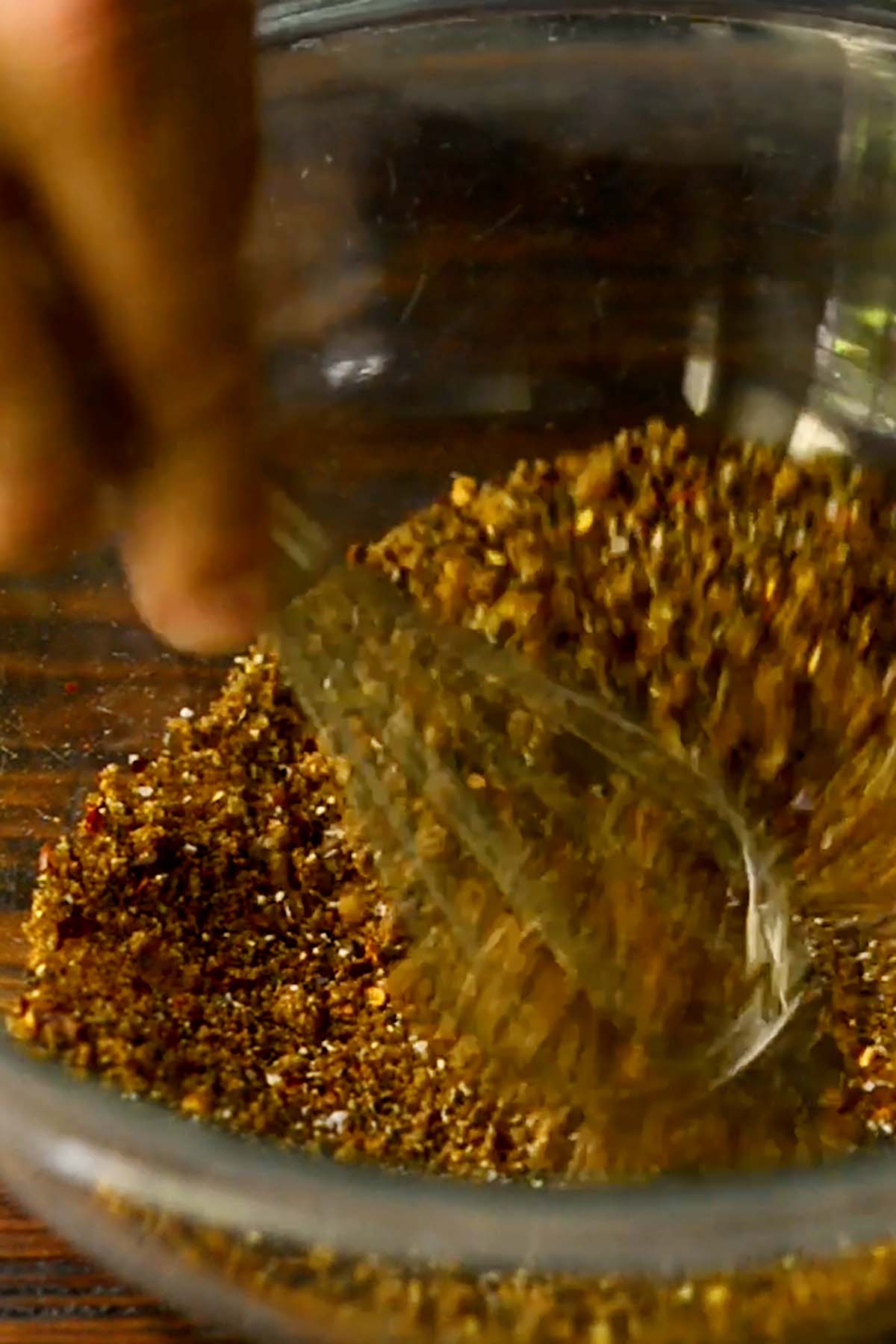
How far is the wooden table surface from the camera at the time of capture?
1.69ft

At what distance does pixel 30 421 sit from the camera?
471 millimetres

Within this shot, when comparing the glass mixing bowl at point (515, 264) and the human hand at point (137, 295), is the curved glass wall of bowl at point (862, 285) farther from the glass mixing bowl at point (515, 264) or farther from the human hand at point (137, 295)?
the human hand at point (137, 295)

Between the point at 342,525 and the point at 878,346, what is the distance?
0.93 feet

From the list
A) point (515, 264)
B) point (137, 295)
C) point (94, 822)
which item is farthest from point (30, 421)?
point (515, 264)

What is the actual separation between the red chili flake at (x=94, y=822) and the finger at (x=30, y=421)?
0.63 ft

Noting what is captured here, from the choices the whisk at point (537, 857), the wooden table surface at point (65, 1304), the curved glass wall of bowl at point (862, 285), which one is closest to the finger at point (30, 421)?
the whisk at point (537, 857)

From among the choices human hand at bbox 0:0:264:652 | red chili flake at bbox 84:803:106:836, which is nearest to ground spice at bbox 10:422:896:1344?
red chili flake at bbox 84:803:106:836

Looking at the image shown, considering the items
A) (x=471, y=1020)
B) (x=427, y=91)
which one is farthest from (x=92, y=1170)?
(x=427, y=91)

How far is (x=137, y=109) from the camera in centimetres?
42

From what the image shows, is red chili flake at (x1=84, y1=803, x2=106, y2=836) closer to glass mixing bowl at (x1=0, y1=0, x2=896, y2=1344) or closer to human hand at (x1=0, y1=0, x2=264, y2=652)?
glass mixing bowl at (x1=0, y1=0, x2=896, y2=1344)

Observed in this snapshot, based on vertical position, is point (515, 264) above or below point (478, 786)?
above

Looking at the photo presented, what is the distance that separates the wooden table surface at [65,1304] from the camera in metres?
0.52

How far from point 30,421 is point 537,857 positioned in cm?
28

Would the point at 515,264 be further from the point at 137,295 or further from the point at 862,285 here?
the point at 137,295
